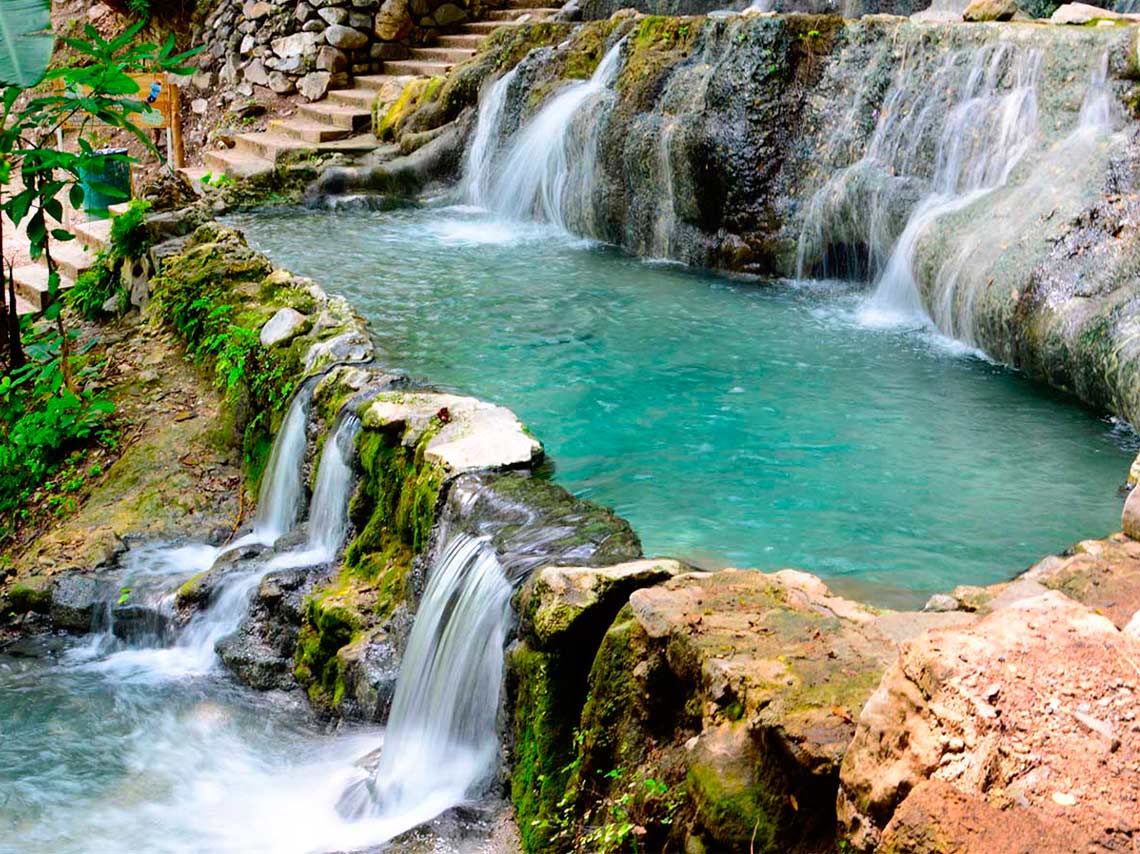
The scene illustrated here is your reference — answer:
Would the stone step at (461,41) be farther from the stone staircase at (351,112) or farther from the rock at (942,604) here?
the rock at (942,604)

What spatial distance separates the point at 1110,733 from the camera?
7.06 feet

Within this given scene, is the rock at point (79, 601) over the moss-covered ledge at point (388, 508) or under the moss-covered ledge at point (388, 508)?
under

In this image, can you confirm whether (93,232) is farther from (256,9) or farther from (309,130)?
(256,9)

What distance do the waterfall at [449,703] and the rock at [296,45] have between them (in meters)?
12.4

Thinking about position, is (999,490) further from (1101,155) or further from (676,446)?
(1101,155)

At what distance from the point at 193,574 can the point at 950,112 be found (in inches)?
239

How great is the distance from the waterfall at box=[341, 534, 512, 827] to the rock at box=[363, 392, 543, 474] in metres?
0.57

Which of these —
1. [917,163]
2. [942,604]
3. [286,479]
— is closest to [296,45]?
[917,163]

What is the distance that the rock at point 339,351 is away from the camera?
6.84 m

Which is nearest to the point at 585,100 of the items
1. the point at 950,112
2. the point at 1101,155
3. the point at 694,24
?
the point at 694,24

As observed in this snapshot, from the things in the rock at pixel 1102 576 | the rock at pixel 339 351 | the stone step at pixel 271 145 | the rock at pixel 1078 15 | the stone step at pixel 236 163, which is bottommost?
the rock at pixel 339 351

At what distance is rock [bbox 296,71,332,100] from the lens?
15430 millimetres

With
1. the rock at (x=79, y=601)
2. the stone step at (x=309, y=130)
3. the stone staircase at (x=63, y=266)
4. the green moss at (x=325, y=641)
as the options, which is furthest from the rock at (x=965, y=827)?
the stone step at (x=309, y=130)

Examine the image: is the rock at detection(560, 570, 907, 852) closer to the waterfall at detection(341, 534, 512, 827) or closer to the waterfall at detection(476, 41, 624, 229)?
the waterfall at detection(341, 534, 512, 827)
